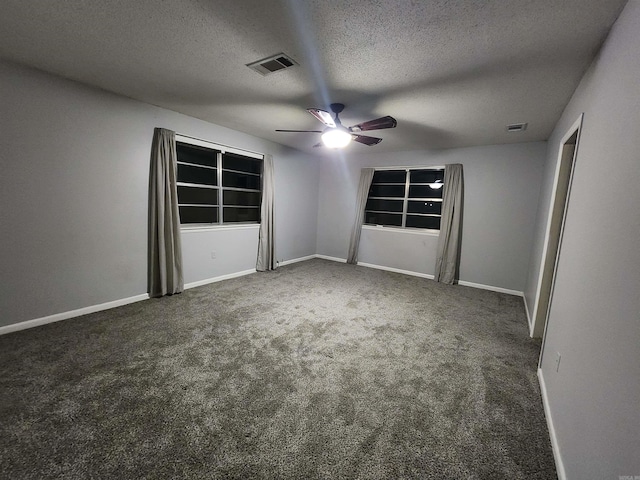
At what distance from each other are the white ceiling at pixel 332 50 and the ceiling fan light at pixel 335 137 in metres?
0.30

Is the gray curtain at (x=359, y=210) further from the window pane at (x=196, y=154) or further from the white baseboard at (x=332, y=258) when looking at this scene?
the window pane at (x=196, y=154)

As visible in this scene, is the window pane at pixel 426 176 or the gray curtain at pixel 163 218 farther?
the window pane at pixel 426 176

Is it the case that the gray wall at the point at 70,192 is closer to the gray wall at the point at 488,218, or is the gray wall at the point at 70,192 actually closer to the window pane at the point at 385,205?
the window pane at the point at 385,205

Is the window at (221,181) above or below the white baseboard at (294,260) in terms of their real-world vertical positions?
above

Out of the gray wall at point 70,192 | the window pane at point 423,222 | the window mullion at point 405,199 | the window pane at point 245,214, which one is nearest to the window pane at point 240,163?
the gray wall at point 70,192

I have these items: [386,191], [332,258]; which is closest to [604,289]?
[386,191]

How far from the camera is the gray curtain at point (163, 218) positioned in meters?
3.32

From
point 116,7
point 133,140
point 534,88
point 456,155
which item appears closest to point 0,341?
A: point 133,140

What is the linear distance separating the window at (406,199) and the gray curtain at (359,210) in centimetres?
20

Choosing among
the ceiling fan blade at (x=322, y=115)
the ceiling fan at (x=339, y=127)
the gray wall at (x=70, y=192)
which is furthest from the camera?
the ceiling fan at (x=339, y=127)

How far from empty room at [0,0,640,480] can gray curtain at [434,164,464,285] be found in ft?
0.54

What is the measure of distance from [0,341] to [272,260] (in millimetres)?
3398

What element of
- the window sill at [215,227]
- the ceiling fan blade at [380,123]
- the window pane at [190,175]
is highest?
the ceiling fan blade at [380,123]

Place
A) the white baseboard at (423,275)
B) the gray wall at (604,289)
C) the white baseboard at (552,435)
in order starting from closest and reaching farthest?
the gray wall at (604,289) < the white baseboard at (552,435) < the white baseboard at (423,275)
